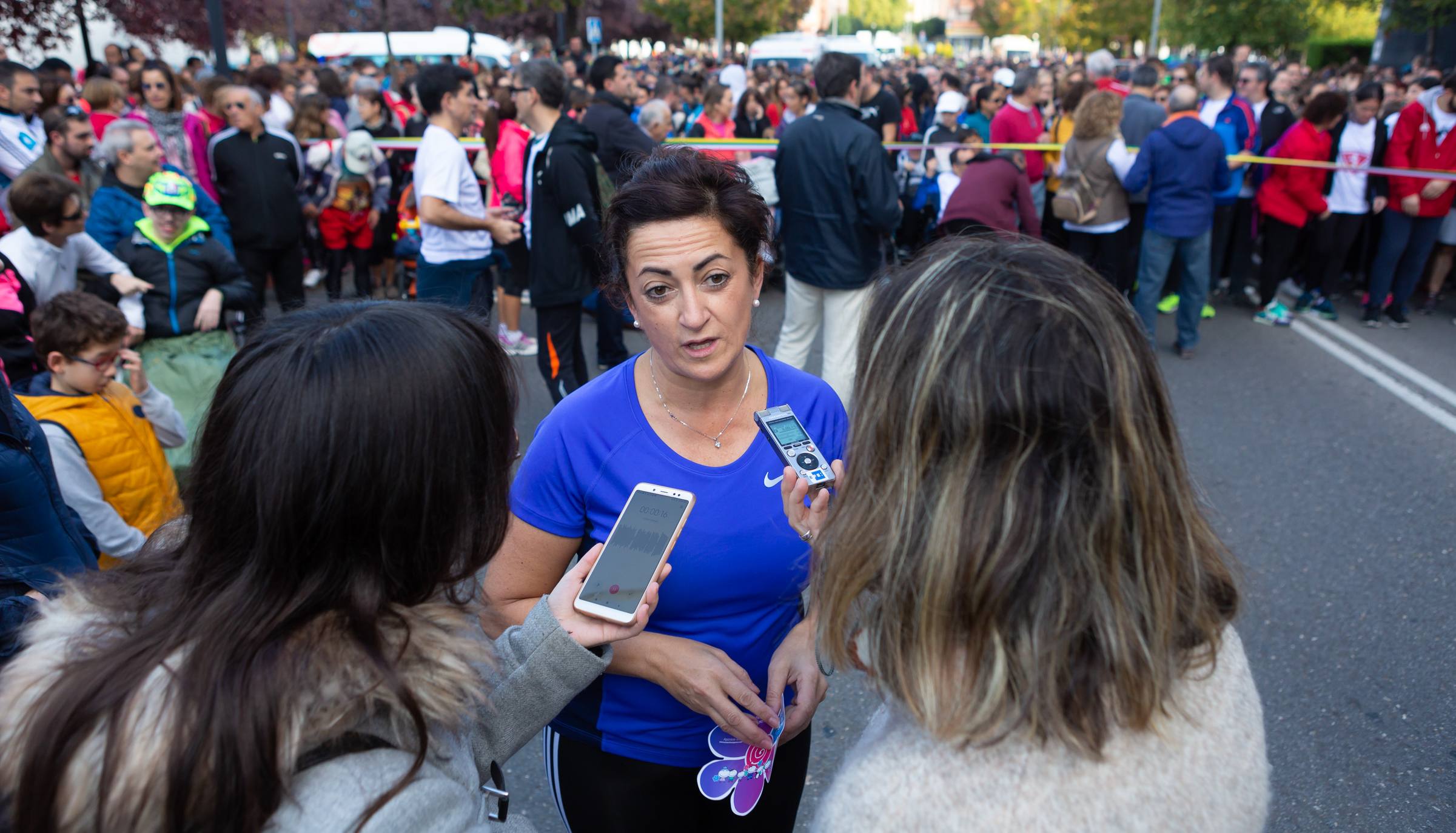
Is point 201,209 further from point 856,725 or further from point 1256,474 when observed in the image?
point 1256,474

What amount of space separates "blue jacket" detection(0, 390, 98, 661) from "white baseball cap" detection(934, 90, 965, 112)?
9.80 meters

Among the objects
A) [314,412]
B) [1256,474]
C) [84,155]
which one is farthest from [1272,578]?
[84,155]

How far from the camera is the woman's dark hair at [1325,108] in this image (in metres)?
8.05

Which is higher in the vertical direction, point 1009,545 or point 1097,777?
point 1009,545

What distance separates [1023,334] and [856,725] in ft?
8.59

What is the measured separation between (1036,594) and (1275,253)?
8764 millimetres

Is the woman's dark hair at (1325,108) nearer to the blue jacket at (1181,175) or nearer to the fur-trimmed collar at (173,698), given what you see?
the blue jacket at (1181,175)

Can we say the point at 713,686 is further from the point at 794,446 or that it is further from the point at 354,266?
the point at 354,266

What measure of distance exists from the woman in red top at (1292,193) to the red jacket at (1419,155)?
0.49 meters

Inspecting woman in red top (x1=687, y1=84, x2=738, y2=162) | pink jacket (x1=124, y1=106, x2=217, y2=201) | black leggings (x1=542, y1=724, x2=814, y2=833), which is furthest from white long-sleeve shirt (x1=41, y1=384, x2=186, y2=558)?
woman in red top (x1=687, y1=84, x2=738, y2=162)

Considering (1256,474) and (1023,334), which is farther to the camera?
(1256,474)

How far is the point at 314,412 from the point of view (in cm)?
115

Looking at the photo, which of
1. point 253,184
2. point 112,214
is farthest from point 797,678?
point 253,184

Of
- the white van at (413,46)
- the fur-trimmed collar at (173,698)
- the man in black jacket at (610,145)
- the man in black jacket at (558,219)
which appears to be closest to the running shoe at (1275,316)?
the man in black jacket at (610,145)
